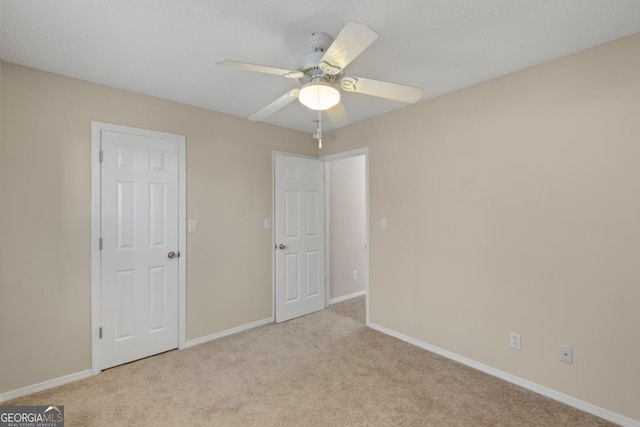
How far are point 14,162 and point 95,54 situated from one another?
95 cm

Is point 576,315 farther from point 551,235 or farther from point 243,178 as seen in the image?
point 243,178

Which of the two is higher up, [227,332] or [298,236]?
[298,236]

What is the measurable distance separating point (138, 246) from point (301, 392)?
1824mm

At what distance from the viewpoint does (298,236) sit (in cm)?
375

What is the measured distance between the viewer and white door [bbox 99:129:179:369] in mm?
2459

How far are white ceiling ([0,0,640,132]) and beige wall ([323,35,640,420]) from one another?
0.29 meters

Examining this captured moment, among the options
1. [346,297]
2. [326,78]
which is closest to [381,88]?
[326,78]

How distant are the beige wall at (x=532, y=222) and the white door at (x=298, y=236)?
1.14 meters

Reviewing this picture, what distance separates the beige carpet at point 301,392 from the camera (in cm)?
188

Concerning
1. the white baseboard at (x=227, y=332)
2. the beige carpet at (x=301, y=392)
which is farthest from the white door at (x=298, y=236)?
the beige carpet at (x=301, y=392)

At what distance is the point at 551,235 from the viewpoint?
2090 millimetres

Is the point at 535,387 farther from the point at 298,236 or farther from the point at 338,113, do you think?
the point at 298,236

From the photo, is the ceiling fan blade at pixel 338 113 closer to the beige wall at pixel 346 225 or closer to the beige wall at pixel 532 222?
the beige wall at pixel 532 222

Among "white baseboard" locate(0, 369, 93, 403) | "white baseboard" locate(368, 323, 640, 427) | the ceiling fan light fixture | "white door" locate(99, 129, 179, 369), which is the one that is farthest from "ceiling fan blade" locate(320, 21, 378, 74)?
"white baseboard" locate(0, 369, 93, 403)
